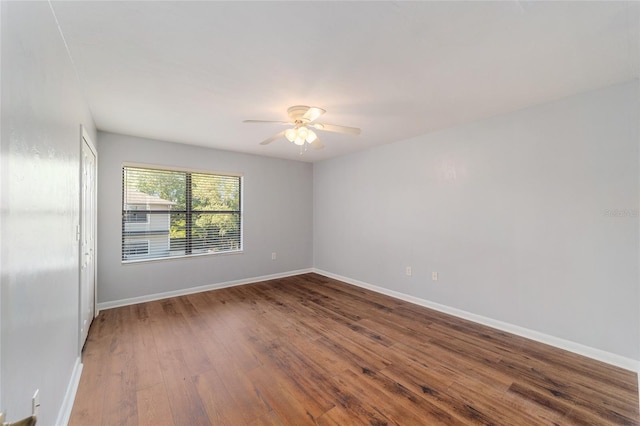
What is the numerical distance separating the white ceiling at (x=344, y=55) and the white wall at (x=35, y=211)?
419mm

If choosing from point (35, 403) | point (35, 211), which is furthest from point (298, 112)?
point (35, 403)

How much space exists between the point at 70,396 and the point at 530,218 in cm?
425

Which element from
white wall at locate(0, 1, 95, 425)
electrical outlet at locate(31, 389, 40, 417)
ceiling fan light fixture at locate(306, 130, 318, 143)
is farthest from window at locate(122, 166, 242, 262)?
electrical outlet at locate(31, 389, 40, 417)

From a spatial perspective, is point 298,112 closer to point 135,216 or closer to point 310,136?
point 310,136

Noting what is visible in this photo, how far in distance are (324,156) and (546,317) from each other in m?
3.95

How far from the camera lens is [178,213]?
4141mm

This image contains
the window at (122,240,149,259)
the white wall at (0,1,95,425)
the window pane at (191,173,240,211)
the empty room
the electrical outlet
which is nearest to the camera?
the white wall at (0,1,95,425)

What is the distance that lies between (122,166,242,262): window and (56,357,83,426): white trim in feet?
6.21

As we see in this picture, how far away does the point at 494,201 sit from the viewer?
9.86 ft

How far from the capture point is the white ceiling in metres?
1.46

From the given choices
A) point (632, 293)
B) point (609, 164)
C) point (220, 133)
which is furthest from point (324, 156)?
point (632, 293)

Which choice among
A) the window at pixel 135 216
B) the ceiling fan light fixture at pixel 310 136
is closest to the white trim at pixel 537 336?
the ceiling fan light fixture at pixel 310 136

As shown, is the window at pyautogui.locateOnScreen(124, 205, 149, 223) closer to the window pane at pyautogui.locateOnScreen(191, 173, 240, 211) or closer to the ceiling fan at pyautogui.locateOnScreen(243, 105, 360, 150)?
the window pane at pyautogui.locateOnScreen(191, 173, 240, 211)

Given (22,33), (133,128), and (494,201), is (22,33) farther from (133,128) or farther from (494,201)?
(494,201)
